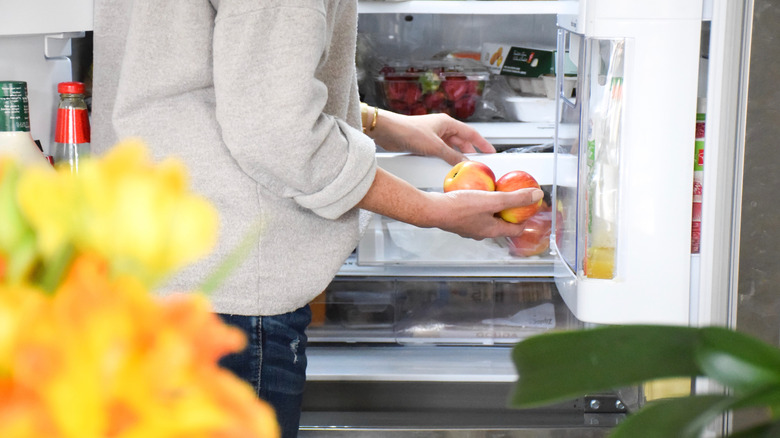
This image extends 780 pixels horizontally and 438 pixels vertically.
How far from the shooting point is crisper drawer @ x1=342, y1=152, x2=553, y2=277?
1.66 meters

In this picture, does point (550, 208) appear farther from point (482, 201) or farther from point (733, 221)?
point (733, 221)

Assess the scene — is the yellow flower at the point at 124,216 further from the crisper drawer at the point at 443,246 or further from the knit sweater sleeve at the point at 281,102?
the crisper drawer at the point at 443,246

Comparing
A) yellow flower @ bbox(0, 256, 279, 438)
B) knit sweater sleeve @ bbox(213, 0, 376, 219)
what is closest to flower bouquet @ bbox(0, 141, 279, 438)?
yellow flower @ bbox(0, 256, 279, 438)

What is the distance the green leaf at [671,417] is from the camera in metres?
0.33

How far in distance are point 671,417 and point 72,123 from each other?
1.14 metres

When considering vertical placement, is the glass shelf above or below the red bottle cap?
above

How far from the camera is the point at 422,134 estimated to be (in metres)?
1.68

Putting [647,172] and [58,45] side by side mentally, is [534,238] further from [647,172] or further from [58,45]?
[58,45]

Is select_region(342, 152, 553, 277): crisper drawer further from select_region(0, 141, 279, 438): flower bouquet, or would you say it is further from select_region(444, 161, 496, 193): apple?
select_region(0, 141, 279, 438): flower bouquet

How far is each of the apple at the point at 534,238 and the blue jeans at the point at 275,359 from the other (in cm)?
55

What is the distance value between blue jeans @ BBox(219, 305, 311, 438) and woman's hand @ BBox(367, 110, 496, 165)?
0.47 metres

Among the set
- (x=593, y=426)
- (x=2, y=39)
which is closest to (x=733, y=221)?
(x=593, y=426)

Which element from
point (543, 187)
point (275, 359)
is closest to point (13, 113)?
point (275, 359)

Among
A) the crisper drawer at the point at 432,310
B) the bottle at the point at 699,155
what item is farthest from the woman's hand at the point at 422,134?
the bottle at the point at 699,155
